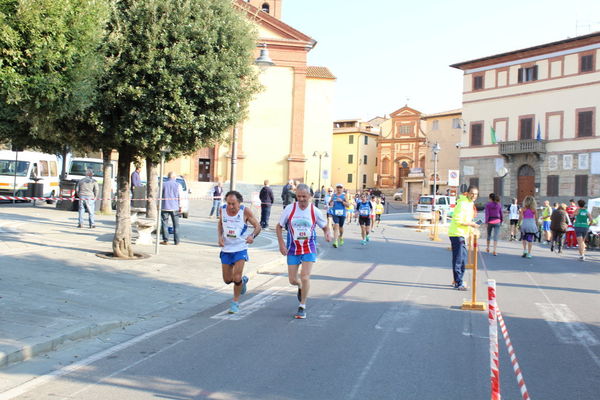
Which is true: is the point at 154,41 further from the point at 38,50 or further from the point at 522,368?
the point at 522,368

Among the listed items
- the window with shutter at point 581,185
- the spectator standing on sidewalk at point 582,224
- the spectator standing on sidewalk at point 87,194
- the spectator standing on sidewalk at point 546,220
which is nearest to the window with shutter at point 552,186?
the window with shutter at point 581,185

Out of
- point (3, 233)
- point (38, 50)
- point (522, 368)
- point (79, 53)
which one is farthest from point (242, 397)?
point (3, 233)

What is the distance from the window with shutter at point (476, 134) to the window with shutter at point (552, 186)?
7.13 metres

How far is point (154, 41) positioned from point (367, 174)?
73.0 metres

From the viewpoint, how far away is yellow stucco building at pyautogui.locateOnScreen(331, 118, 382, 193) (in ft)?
267

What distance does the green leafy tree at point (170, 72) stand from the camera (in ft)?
35.6

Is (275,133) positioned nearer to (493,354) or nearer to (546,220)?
(546,220)

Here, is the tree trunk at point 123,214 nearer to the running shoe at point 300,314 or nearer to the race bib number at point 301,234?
the race bib number at point 301,234

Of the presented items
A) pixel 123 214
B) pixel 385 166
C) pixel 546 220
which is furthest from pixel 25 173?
pixel 385 166

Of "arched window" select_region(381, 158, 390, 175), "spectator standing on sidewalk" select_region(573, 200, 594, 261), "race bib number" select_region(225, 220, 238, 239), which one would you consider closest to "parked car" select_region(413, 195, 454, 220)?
"spectator standing on sidewalk" select_region(573, 200, 594, 261)

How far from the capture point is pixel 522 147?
158 ft

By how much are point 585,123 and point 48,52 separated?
1764 inches

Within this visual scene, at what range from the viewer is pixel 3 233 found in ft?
49.9

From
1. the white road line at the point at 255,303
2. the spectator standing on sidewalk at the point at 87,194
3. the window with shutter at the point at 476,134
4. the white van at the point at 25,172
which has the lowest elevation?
the white road line at the point at 255,303
